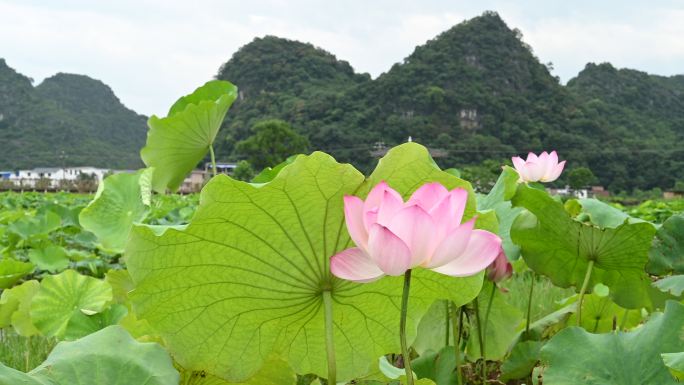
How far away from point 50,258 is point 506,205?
7.13 ft

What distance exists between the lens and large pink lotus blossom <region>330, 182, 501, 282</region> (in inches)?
16.1

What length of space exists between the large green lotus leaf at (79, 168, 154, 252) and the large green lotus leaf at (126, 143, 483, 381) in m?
0.71

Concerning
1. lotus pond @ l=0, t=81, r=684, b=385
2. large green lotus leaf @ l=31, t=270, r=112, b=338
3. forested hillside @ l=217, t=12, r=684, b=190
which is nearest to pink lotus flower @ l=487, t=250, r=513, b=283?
lotus pond @ l=0, t=81, r=684, b=385

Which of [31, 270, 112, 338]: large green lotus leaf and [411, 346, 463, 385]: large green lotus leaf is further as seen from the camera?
[31, 270, 112, 338]: large green lotus leaf

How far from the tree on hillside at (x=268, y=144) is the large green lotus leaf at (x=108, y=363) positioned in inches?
1121

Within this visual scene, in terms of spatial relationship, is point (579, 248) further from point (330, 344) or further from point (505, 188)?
point (330, 344)

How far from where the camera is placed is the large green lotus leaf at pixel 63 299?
101 cm

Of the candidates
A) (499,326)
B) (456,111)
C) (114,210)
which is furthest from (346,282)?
(456,111)

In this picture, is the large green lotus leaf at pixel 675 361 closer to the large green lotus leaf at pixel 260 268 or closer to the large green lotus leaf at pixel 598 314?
the large green lotus leaf at pixel 260 268

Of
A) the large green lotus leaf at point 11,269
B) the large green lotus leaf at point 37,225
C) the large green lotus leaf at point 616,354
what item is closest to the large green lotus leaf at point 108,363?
the large green lotus leaf at point 616,354

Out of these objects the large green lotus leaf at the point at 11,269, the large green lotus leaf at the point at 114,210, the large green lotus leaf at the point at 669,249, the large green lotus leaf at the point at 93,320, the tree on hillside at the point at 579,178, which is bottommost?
the tree on hillside at the point at 579,178

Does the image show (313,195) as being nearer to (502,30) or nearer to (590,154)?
(590,154)

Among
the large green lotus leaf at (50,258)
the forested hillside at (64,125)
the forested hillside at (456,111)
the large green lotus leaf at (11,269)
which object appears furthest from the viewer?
the forested hillside at (64,125)

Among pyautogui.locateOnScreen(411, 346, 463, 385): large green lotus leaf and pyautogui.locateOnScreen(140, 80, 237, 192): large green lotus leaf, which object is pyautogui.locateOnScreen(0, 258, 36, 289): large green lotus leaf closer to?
pyautogui.locateOnScreen(140, 80, 237, 192): large green lotus leaf
